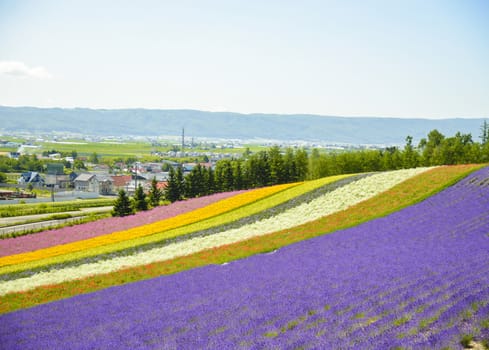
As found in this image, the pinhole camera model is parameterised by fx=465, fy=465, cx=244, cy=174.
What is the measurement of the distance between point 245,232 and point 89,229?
83.9 ft

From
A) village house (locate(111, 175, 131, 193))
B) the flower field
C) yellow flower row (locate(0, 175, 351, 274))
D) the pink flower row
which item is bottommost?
village house (locate(111, 175, 131, 193))

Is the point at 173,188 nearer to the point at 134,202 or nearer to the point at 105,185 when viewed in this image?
the point at 134,202

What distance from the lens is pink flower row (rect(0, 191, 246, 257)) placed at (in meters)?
51.2

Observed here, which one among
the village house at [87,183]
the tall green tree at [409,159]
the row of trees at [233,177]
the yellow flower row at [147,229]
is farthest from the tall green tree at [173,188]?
the village house at [87,183]

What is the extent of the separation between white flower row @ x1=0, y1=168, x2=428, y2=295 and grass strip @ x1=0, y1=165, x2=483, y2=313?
166cm

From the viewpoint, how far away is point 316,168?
113312mm

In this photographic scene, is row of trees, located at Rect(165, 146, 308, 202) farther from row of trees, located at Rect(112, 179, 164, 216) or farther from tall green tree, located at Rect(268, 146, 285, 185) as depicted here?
row of trees, located at Rect(112, 179, 164, 216)

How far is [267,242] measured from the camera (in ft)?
114

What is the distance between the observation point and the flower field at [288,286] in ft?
40.3

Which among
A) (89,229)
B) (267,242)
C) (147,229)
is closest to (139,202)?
(89,229)

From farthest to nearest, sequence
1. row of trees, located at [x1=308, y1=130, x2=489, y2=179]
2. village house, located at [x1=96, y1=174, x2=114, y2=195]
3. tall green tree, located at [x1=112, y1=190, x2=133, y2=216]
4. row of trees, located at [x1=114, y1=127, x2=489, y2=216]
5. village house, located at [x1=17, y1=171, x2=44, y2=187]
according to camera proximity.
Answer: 1. village house, located at [x1=17, y1=171, x2=44, y2=187]
2. village house, located at [x1=96, y1=174, x2=114, y2=195]
3. row of trees, located at [x1=308, y1=130, x2=489, y2=179]
4. row of trees, located at [x1=114, y1=127, x2=489, y2=216]
5. tall green tree, located at [x1=112, y1=190, x2=133, y2=216]

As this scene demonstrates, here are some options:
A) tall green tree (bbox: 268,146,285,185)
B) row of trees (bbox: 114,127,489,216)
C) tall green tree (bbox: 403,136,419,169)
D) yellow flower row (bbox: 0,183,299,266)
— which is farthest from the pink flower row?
tall green tree (bbox: 403,136,419,169)

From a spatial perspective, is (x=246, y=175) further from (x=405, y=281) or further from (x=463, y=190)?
Answer: (x=405, y=281)

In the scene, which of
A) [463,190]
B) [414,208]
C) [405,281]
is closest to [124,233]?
[414,208]
